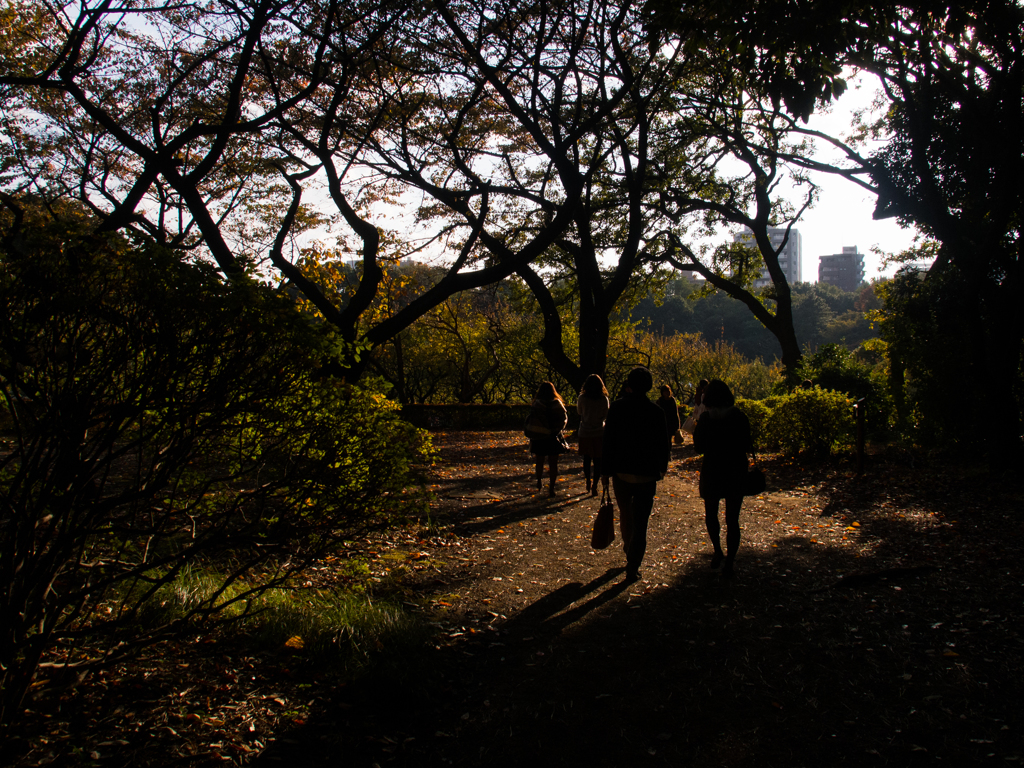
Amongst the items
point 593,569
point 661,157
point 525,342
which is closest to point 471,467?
point 593,569

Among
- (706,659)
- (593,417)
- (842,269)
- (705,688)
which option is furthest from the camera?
(842,269)

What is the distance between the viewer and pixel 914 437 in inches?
466

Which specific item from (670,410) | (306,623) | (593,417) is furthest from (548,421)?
(306,623)

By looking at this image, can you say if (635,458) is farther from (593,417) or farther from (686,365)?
(686,365)

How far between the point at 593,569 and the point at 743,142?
1631 cm

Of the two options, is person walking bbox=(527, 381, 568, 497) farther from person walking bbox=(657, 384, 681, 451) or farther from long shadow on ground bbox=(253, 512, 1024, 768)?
long shadow on ground bbox=(253, 512, 1024, 768)

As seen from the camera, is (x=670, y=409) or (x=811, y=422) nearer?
(x=670, y=409)

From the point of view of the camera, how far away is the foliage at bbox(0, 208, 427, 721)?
2590 millimetres

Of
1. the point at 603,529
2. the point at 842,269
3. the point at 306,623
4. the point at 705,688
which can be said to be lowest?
the point at 705,688

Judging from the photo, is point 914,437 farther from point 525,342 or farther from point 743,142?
point 525,342

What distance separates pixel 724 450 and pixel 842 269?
165m

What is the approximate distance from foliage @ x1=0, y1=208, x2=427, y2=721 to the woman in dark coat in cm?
338

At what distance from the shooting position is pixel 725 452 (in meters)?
5.54

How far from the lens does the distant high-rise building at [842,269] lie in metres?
147
